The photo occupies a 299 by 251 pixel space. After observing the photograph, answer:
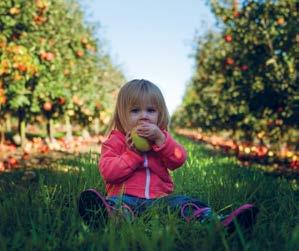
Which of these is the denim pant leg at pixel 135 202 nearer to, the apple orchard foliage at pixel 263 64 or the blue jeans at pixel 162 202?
the blue jeans at pixel 162 202

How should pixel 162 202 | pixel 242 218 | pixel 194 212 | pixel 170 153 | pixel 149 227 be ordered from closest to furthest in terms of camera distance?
pixel 242 218
pixel 149 227
pixel 194 212
pixel 162 202
pixel 170 153

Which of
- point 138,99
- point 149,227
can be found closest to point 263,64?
point 138,99

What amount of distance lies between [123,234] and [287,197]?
1.58 m

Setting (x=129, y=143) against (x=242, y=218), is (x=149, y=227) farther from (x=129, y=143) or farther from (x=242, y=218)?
(x=129, y=143)

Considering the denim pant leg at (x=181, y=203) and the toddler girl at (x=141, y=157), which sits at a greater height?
the toddler girl at (x=141, y=157)

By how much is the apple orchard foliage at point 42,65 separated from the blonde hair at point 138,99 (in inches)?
211

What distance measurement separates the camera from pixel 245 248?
1910 mm

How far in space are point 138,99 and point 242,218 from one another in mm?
1166

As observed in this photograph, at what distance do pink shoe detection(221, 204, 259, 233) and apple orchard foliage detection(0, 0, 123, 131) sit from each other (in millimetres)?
6520

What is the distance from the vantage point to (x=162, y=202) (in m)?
2.87

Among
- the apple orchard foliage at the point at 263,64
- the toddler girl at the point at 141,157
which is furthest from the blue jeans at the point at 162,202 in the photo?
the apple orchard foliage at the point at 263,64

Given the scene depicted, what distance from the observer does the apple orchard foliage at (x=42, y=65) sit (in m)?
8.95

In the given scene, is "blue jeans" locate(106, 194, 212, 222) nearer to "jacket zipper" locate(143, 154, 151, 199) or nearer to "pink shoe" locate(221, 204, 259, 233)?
"jacket zipper" locate(143, 154, 151, 199)

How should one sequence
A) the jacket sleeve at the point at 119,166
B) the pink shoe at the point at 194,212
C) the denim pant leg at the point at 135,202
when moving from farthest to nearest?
1. the jacket sleeve at the point at 119,166
2. the denim pant leg at the point at 135,202
3. the pink shoe at the point at 194,212
